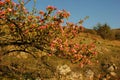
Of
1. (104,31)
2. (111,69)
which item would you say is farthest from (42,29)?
(104,31)

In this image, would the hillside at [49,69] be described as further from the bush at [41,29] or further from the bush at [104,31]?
the bush at [104,31]

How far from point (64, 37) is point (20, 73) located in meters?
7.87

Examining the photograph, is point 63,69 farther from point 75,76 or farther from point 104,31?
point 104,31

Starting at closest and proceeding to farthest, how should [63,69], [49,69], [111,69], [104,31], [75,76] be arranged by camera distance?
1. [49,69]
2. [75,76]
3. [63,69]
4. [111,69]
5. [104,31]

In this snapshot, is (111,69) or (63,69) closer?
(63,69)

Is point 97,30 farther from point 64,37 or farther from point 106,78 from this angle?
point 64,37

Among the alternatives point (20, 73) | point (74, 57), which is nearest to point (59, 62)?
point (20, 73)

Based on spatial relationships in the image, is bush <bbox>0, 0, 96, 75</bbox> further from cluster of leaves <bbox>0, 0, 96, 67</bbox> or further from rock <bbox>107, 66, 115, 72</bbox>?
rock <bbox>107, 66, 115, 72</bbox>

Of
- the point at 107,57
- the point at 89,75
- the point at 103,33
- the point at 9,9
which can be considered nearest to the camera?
the point at 9,9

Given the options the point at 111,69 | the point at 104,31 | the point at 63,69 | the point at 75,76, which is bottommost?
the point at 75,76

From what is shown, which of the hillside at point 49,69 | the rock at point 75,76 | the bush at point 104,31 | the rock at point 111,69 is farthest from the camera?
the bush at point 104,31

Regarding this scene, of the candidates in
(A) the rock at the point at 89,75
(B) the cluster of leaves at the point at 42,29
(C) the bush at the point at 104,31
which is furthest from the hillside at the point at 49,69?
(C) the bush at the point at 104,31

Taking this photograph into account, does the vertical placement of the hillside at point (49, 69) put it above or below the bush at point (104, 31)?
below

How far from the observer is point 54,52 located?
16.8 metres
